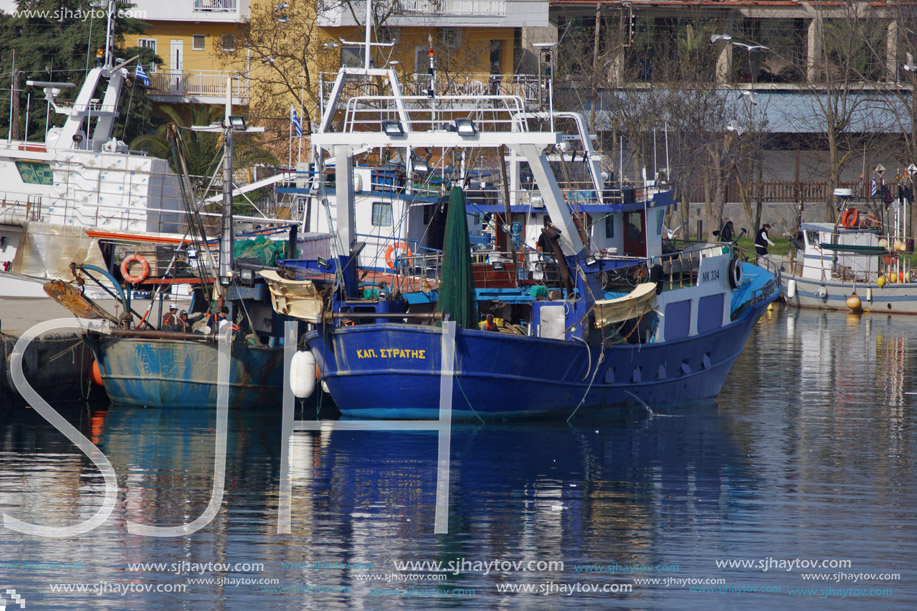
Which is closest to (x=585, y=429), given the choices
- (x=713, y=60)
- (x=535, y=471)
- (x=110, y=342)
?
(x=535, y=471)

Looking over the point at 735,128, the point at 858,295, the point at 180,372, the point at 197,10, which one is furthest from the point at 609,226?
the point at 197,10

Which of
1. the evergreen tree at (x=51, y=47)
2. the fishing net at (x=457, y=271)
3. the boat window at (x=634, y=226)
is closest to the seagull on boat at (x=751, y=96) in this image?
the evergreen tree at (x=51, y=47)

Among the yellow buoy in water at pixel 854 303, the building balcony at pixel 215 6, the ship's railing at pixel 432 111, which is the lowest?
the yellow buoy in water at pixel 854 303

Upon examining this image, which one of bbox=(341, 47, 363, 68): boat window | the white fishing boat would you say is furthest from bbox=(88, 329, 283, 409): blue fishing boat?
bbox=(341, 47, 363, 68): boat window

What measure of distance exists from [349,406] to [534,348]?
3.42 metres

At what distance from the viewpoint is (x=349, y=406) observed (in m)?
20.9

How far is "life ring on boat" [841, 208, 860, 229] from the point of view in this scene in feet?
136

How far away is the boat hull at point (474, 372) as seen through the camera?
19609 millimetres

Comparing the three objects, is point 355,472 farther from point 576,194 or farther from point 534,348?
point 576,194

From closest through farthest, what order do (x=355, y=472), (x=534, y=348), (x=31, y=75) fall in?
(x=355, y=472)
(x=534, y=348)
(x=31, y=75)

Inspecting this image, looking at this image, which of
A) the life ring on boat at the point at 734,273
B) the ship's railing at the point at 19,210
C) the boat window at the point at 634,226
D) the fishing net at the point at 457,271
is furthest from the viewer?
the ship's railing at the point at 19,210

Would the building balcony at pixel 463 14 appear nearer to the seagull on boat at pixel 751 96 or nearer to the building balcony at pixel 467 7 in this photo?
the building balcony at pixel 467 7

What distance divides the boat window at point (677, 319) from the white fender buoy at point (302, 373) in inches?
261
